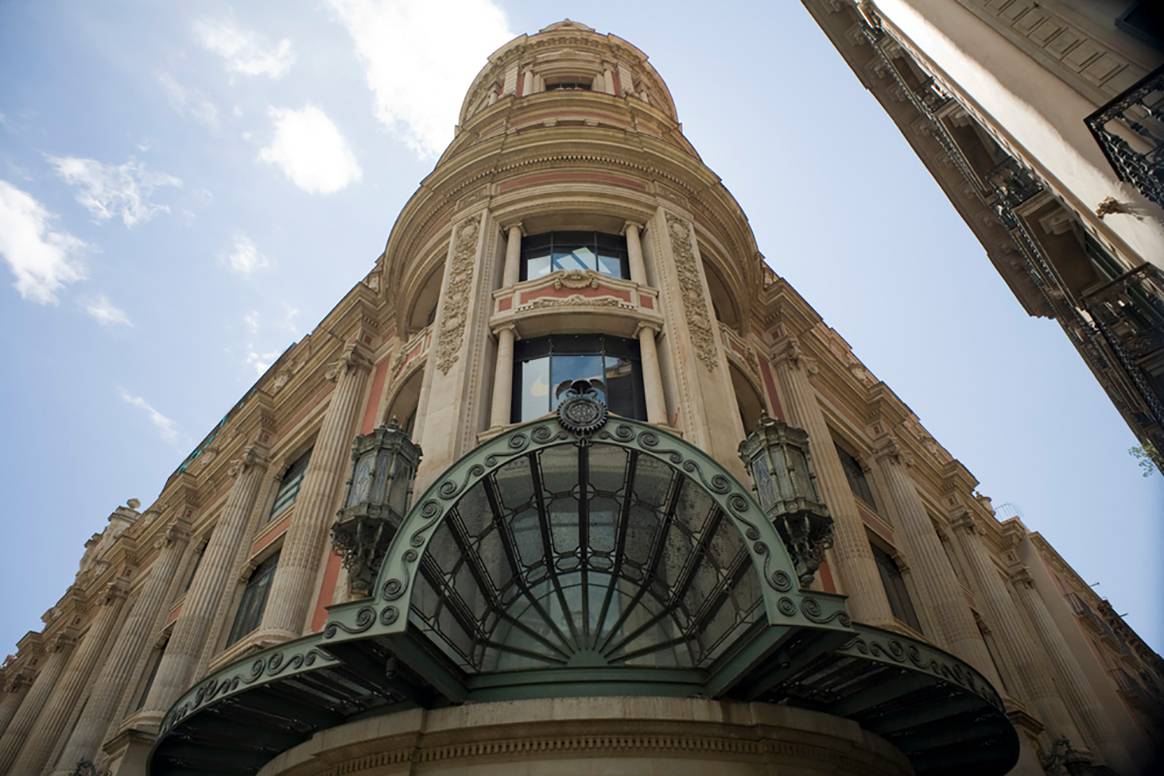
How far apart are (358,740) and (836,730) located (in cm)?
623

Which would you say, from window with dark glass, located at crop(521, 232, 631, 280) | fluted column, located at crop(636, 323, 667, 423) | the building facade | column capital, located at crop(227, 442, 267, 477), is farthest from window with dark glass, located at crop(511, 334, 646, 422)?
column capital, located at crop(227, 442, 267, 477)

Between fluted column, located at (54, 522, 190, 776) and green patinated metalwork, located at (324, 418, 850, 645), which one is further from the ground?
fluted column, located at (54, 522, 190, 776)

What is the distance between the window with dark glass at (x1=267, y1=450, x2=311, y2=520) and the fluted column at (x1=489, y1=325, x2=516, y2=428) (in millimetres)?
8444

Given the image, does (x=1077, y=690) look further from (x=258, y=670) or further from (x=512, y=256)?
(x=258, y=670)

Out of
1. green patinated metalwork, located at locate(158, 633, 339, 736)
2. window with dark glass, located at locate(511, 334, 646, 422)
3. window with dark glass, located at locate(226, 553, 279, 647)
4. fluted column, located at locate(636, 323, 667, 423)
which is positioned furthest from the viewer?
window with dark glass, located at locate(226, 553, 279, 647)

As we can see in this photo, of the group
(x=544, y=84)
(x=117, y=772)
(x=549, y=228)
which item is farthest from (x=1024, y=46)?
(x=117, y=772)

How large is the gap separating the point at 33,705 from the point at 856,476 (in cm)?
3060

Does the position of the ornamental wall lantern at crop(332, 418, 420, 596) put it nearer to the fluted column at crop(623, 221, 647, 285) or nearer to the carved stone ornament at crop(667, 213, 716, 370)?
the carved stone ornament at crop(667, 213, 716, 370)

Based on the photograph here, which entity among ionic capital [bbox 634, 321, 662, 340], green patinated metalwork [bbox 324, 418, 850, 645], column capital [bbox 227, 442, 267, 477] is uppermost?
column capital [bbox 227, 442, 267, 477]

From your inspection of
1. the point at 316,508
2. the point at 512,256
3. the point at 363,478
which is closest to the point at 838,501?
the point at 512,256

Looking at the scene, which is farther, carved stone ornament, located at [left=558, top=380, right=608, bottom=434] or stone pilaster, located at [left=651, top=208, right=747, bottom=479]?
stone pilaster, located at [left=651, top=208, right=747, bottom=479]

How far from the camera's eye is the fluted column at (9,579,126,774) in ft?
74.6

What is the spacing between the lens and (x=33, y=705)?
26.8m

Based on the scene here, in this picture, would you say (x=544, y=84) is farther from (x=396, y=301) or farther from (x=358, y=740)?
(x=358, y=740)
